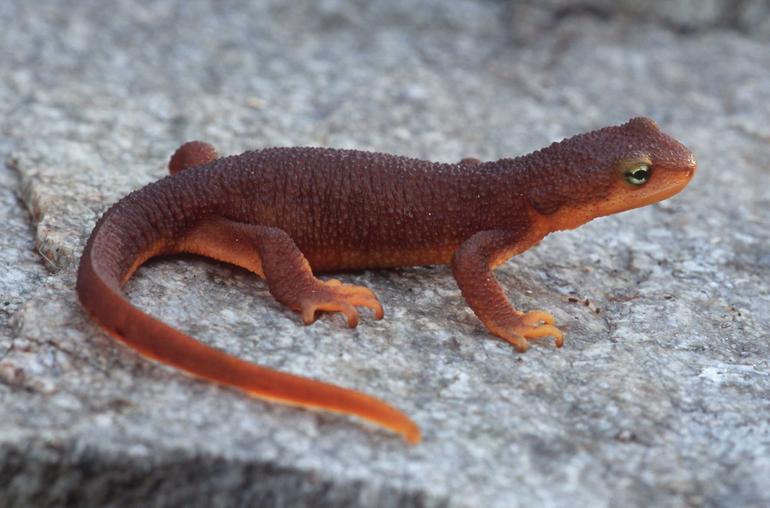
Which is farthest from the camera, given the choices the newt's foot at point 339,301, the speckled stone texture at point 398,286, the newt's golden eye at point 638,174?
the newt's golden eye at point 638,174

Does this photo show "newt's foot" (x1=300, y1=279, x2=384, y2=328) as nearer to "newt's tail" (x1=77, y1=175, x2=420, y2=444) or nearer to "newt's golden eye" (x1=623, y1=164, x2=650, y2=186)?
"newt's tail" (x1=77, y1=175, x2=420, y2=444)

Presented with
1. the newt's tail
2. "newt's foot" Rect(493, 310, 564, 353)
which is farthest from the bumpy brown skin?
the newt's tail

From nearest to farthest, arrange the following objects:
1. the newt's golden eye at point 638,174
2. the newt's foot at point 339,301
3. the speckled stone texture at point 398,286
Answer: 1. the speckled stone texture at point 398,286
2. the newt's foot at point 339,301
3. the newt's golden eye at point 638,174

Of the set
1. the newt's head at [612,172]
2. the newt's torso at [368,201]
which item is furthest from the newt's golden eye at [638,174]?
the newt's torso at [368,201]

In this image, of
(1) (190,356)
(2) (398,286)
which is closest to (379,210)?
(2) (398,286)

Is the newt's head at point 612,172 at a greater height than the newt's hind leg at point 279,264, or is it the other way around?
the newt's head at point 612,172

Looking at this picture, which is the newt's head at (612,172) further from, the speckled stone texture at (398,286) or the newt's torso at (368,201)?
the speckled stone texture at (398,286)

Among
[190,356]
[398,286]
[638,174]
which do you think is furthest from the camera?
[398,286]

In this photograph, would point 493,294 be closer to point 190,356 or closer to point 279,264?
point 279,264

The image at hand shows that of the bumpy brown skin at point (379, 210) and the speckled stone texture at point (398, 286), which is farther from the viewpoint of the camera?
the bumpy brown skin at point (379, 210)
